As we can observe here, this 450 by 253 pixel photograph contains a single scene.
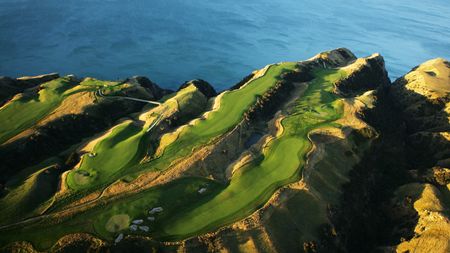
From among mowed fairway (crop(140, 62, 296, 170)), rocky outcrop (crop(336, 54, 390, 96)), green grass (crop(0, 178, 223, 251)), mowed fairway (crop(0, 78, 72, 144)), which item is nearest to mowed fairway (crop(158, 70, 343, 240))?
green grass (crop(0, 178, 223, 251))

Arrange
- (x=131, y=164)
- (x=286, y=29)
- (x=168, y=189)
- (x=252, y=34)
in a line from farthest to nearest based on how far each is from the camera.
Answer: (x=286, y=29), (x=252, y=34), (x=131, y=164), (x=168, y=189)

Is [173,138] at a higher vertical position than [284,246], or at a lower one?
higher

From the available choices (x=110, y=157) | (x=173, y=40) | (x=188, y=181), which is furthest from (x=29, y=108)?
(x=173, y=40)

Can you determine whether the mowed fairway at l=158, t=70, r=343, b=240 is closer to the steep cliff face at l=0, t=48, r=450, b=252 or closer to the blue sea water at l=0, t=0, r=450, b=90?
the steep cliff face at l=0, t=48, r=450, b=252

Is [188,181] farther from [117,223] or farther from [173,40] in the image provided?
[173,40]

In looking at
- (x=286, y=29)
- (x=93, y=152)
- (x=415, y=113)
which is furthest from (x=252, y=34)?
(x=93, y=152)

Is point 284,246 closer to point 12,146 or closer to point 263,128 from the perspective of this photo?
point 263,128
